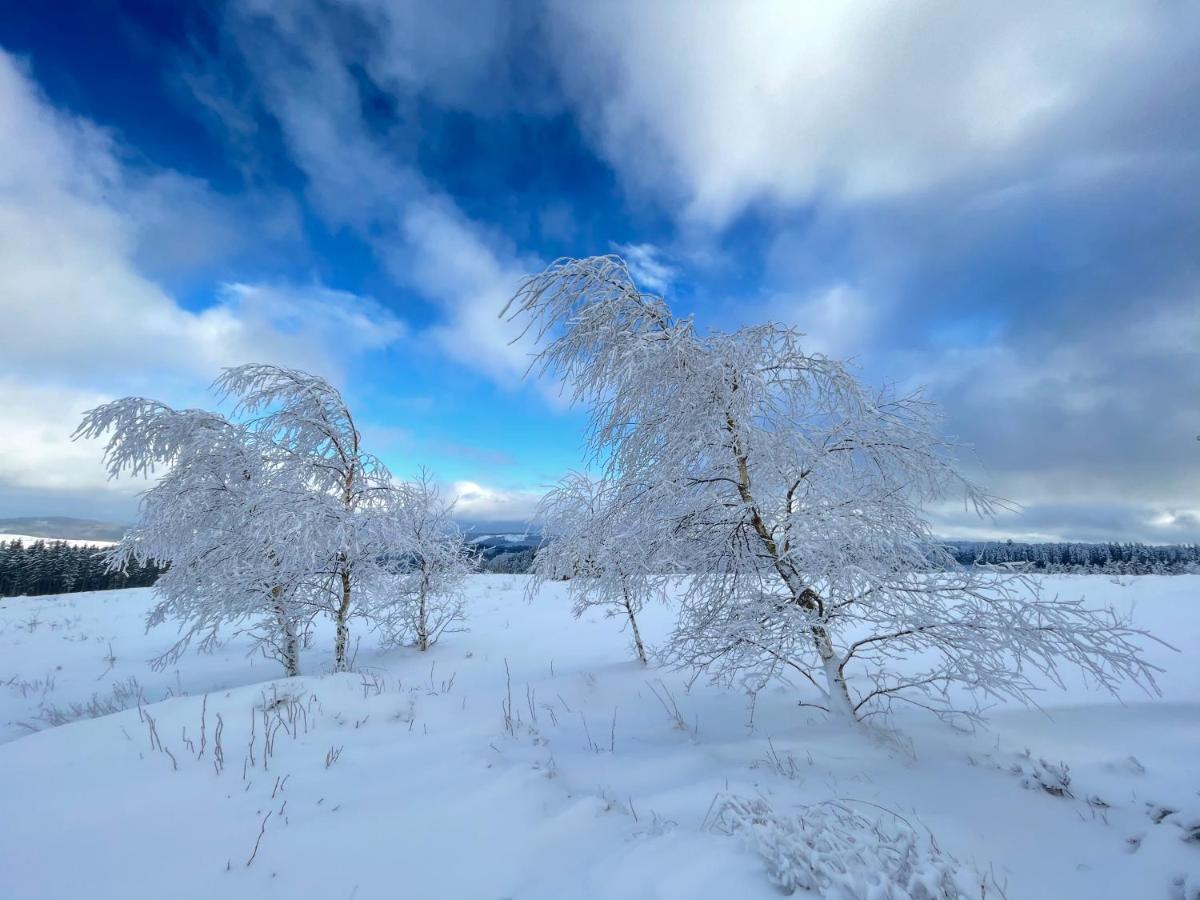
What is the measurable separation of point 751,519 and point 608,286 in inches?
112

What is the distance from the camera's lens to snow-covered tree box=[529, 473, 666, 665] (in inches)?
216

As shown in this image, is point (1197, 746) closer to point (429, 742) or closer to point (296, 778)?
point (429, 742)

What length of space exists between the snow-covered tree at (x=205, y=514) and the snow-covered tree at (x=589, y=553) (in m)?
5.14

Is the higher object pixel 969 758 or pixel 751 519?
pixel 751 519

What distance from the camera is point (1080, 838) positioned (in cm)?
324

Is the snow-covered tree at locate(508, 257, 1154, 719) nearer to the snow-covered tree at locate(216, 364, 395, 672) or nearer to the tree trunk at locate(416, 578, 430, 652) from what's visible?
the snow-covered tree at locate(216, 364, 395, 672)

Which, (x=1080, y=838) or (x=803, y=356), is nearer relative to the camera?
(x=1080, y=838)

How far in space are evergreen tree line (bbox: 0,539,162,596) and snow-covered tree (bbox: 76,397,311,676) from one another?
175ft

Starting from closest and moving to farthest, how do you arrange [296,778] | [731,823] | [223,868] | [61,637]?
1. [223,868]
2. [731,823]
3. [296,778]
4. [61,637]

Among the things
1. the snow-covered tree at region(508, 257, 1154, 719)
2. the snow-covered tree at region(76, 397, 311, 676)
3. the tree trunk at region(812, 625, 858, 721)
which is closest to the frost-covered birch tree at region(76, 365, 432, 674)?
the snow-covered tree at region(76, 397, 311, 676)

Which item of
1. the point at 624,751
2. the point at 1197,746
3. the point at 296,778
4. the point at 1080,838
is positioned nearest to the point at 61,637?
the point at 296,778

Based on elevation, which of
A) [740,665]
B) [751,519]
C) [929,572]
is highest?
[751,519]

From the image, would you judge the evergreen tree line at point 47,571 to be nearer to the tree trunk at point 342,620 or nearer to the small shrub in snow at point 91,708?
the small shrub in snow at point 91,708

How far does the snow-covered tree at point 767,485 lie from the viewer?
4.41 meters
